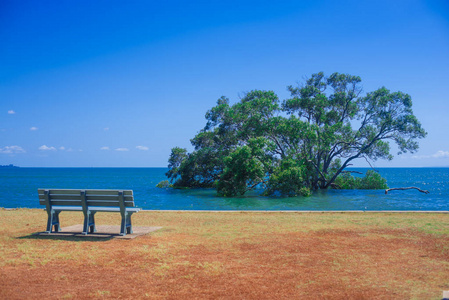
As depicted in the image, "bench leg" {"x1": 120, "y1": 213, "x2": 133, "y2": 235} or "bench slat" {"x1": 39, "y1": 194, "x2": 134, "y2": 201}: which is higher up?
"bench slat" {"x1": 39, "y1": 194, "x2": 134, "y2": 201}

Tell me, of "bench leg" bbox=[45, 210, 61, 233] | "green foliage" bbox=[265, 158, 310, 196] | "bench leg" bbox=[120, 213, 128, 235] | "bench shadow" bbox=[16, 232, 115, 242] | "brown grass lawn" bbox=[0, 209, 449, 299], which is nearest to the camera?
"brown grass lawn" bbox=[0, 209, 449, 299]

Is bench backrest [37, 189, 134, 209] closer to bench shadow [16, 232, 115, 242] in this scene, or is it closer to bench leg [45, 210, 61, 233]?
bench leg [45, 210, 61, 233]

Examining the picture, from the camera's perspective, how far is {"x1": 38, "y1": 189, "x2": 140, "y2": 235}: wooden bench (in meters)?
8.16

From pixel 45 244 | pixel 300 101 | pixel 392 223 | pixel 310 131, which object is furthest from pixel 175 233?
pixel 300 101

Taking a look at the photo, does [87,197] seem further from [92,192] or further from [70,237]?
[70,237]

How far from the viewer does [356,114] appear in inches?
1352

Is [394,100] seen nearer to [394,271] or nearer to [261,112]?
[261,112]

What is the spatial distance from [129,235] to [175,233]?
1.11 metres

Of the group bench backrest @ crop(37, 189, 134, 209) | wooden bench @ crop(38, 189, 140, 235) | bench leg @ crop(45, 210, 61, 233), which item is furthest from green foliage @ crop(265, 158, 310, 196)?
bench leg @ crop(45, 210, 61, 233)

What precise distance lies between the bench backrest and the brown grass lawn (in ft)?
2.93

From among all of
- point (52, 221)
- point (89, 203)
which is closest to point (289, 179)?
point (89, 203)

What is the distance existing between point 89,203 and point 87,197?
0.15 m

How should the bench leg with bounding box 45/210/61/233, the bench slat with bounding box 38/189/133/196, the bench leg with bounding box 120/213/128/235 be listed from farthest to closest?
the bench leg with bounding box 45/210/61/233, the bench leg with bounding box 120/213/128/235, the bench slat with bounding box 38/189/133/196

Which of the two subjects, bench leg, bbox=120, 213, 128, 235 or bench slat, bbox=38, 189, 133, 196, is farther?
bench leg, bbox=120, 213, 128, 235
